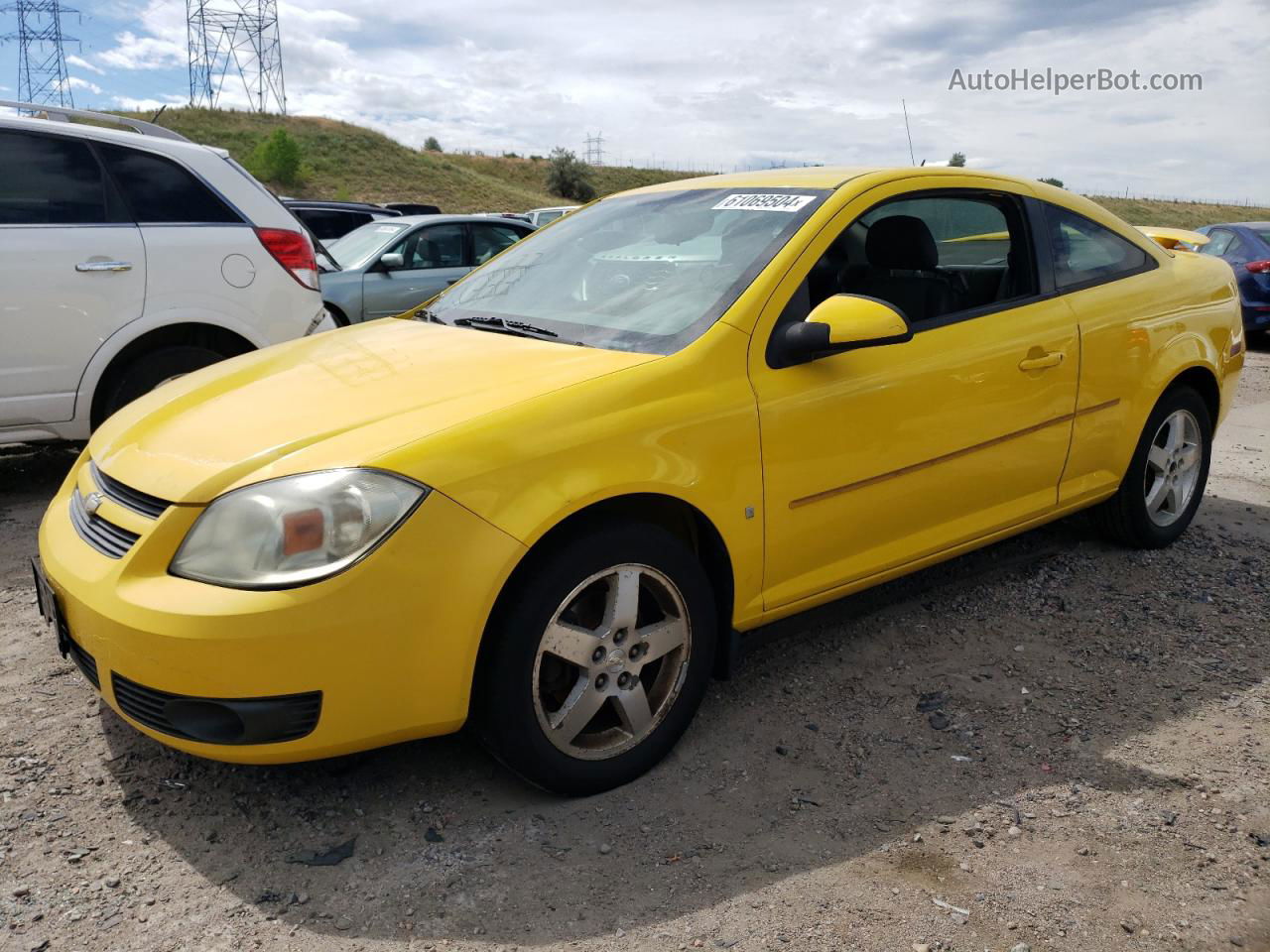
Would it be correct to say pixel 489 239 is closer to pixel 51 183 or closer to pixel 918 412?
pixel 51 183

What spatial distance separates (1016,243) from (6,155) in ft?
14.6

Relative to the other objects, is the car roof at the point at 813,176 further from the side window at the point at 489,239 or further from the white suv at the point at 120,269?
the side window at the point at 489,239

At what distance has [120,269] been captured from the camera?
5.05m

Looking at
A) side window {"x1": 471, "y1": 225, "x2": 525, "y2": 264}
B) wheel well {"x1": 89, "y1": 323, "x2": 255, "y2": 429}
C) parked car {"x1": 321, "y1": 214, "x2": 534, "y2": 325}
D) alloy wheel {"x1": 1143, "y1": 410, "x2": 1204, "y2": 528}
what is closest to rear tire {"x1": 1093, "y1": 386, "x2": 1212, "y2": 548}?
alloy wheel {"x1": 1143, "y1": 410, "x2": 1204, "y2": 528}

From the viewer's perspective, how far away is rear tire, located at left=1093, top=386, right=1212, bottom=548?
4.36 metres

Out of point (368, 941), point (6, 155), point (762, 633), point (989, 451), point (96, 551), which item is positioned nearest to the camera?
point (368, 941)

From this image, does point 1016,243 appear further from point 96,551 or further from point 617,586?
point 96,551

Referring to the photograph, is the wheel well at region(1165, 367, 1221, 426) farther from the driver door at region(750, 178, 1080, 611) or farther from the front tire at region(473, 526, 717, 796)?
the front tire at region(473, 526, 717, 796)

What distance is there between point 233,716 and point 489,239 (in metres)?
8.44

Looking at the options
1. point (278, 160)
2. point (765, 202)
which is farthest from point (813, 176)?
point (278, 160)

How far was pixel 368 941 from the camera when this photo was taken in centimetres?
221

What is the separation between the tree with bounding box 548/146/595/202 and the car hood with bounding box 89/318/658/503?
66.5 metres

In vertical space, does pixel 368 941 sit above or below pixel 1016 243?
below

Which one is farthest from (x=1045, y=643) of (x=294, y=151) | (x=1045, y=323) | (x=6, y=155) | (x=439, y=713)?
(x=294, y=151)
